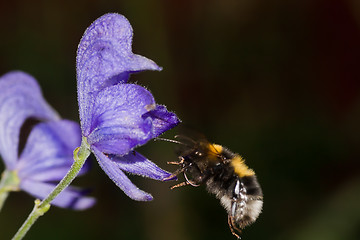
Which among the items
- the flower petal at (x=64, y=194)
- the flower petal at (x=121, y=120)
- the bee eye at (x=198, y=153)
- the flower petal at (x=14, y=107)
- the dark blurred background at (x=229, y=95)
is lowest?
the dark blurred background at (x=229, y=95)

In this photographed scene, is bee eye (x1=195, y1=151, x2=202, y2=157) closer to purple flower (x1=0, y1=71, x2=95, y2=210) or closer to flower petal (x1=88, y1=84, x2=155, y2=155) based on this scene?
flower petal (x1=88, y1=84, x2=155, y2=155)

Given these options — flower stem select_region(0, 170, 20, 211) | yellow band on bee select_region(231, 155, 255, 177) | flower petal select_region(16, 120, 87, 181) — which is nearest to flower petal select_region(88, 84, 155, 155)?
yellow band on bee select_region(231, 155, 255, 177)

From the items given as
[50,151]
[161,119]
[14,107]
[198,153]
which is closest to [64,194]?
[50,151]

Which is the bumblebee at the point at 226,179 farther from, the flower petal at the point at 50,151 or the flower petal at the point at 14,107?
the flower petal at the point at 14,107

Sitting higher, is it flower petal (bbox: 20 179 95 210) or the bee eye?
the bee eye

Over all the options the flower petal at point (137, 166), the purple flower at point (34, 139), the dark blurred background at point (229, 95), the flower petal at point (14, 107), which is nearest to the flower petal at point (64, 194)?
the purple flower at point (34, 139)

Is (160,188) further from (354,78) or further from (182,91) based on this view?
(354,78)
